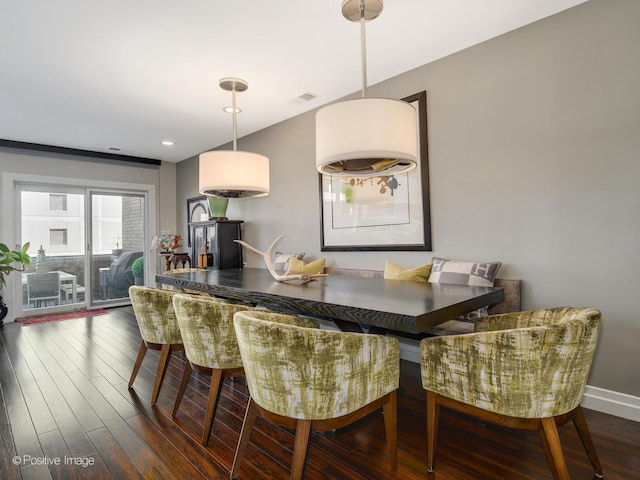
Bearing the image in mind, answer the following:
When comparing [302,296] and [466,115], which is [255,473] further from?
[466,115]

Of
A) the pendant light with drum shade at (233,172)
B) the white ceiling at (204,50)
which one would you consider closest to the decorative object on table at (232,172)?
the pendant light with drum shade at (233,172)

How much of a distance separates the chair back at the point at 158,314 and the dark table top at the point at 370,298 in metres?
0.28

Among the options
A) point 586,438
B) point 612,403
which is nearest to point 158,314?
point 586,438

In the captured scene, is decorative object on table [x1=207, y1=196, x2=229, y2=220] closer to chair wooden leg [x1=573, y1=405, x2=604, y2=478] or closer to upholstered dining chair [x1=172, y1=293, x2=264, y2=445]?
upholstered dining chair [x1=172, y1=293, x2=264, y2=445]

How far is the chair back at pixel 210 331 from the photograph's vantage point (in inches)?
70.9

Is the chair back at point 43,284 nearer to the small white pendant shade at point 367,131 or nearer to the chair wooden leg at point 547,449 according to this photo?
the small white pendant shade at point 367,131

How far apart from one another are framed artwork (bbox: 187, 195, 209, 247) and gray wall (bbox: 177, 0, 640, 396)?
139 inches

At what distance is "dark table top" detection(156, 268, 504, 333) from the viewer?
4.70 ft

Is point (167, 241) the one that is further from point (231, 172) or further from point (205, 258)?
point (231, 172)

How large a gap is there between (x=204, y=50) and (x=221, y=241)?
253 cm

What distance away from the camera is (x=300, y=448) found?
131cm

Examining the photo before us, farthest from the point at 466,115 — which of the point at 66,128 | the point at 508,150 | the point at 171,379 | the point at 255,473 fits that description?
the point at 66,128

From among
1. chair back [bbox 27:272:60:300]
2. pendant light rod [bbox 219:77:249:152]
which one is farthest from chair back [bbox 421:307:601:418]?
chair back [bbox 27:272:60:300]

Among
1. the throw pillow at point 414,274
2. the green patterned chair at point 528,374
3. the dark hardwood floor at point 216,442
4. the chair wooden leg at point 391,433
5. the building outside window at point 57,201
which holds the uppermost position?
the building outside window at point 57,201
